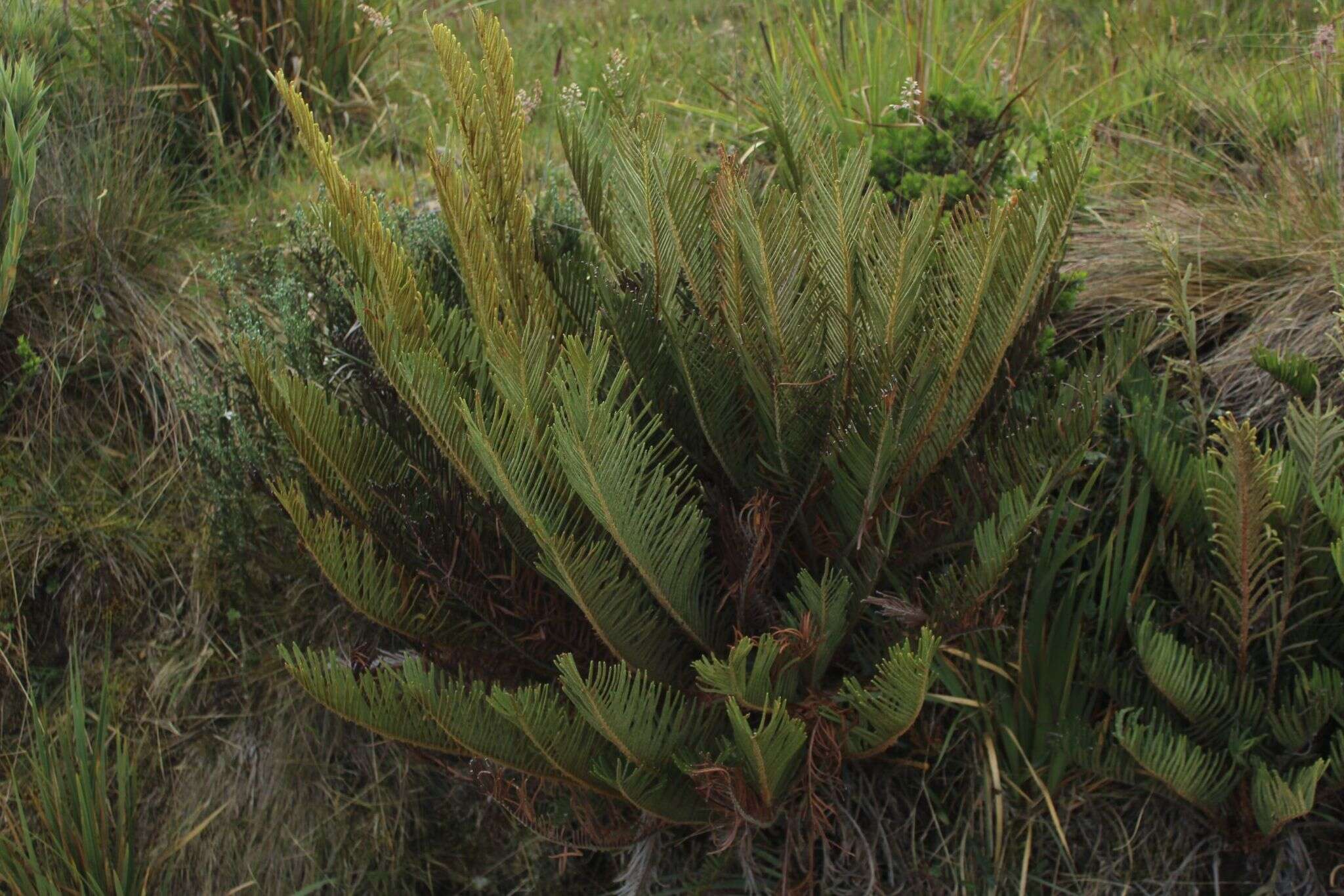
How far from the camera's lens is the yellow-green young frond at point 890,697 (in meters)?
1.73

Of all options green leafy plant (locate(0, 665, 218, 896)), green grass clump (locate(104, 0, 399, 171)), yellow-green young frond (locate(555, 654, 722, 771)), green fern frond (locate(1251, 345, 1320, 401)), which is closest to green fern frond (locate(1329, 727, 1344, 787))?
green fern frond (locate(1251, 345, 1320, 401))

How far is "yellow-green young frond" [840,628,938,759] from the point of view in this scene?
5.66 feet

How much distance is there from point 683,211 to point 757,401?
315 mm

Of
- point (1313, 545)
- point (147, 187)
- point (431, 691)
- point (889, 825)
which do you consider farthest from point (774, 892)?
point (147, 187)

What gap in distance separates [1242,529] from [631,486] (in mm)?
882

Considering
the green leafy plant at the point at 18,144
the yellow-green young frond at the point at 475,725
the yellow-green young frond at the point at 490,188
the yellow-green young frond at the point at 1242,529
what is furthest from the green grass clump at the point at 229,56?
the yellow-green young frond at the point at 1242,529

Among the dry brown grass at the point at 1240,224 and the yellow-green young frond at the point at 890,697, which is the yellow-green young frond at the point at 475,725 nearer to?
the yellow-green young frond at the point at 890,697

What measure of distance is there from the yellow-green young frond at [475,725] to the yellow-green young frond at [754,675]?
11.9 inches

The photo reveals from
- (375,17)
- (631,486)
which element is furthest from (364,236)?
(375,17)

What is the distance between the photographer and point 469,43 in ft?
15.6

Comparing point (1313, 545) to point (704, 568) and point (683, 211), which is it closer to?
point (704, 568)

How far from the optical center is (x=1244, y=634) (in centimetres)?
195

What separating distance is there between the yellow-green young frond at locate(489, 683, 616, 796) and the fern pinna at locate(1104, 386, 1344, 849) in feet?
2.62

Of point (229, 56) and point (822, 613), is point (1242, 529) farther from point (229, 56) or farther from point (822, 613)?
point (229, 56)
